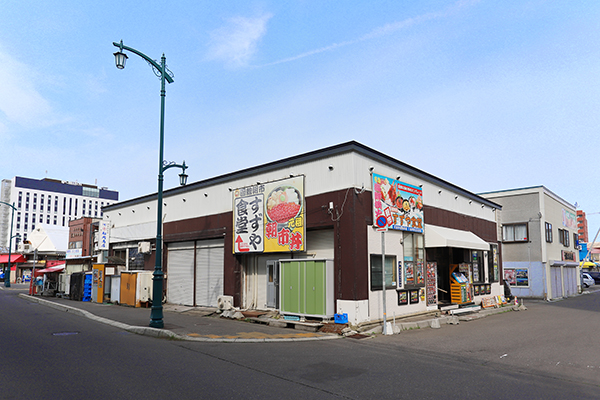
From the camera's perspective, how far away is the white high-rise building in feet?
477

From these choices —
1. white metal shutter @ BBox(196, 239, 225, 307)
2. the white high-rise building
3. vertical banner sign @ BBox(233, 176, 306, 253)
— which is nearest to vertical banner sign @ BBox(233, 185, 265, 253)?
vertical banner sign @ BBox(233, 176, 306, 253)

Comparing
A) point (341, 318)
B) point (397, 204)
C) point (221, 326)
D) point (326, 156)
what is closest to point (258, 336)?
point (221, 326)

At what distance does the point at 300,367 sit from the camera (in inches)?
345

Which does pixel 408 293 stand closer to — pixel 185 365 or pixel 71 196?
pixel 185 365

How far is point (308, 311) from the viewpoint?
51.1 ft

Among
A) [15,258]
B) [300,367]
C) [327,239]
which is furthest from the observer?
[15,258]

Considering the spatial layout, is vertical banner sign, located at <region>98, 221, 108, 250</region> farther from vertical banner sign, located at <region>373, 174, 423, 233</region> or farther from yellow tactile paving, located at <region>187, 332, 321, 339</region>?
vertical banner sign, located at <region>373, 174, 423, 233</region>

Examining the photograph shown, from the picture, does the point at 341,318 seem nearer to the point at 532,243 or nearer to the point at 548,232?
the point at 532,243

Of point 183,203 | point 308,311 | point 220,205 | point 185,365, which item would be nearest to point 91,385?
point 185,365

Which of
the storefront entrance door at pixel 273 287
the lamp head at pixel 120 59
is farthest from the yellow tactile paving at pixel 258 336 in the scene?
the lamp head at pixel 120 59

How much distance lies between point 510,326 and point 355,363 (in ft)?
32.6

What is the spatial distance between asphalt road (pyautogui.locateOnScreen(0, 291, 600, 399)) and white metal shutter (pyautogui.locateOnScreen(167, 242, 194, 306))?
9.27m

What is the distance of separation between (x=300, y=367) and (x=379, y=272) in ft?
26.3

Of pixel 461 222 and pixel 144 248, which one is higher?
pixel 461 222
